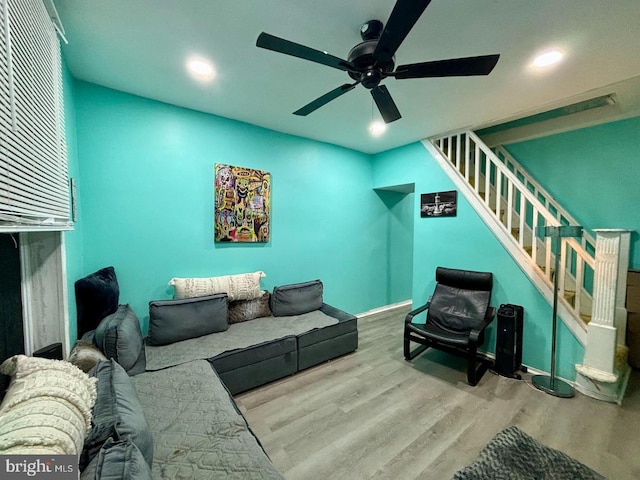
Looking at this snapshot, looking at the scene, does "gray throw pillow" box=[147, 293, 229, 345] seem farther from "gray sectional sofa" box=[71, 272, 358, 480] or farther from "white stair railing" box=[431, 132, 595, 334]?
"white stair railing" box=[431, 132, 595, 334]

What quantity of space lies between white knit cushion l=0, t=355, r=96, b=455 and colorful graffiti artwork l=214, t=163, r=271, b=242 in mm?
1942

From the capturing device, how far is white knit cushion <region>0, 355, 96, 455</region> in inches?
27.0

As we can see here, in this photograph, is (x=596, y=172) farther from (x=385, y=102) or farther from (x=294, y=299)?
(x=294, y=299)

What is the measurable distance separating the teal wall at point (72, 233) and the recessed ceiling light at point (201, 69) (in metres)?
0.87

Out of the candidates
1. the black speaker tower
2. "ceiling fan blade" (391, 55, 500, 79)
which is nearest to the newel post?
the black speaker tower

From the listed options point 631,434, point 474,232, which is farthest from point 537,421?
point 474,232

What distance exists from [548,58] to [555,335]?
243cm

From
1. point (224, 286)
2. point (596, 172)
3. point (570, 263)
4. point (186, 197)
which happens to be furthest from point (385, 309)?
point (186, 197)

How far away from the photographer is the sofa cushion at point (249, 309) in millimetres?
2848

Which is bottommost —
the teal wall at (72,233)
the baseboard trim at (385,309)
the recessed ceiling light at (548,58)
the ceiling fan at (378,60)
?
the baseboard trim at (385,309)

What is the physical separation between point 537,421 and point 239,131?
3.94 m

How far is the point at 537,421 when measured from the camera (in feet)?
6.48

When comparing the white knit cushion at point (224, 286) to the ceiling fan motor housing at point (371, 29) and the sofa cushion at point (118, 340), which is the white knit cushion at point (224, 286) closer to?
the sofa cushion at point (118, 340)

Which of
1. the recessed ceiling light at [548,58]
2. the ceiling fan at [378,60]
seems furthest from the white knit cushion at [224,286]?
the recessed ceiling light at [548,58]
